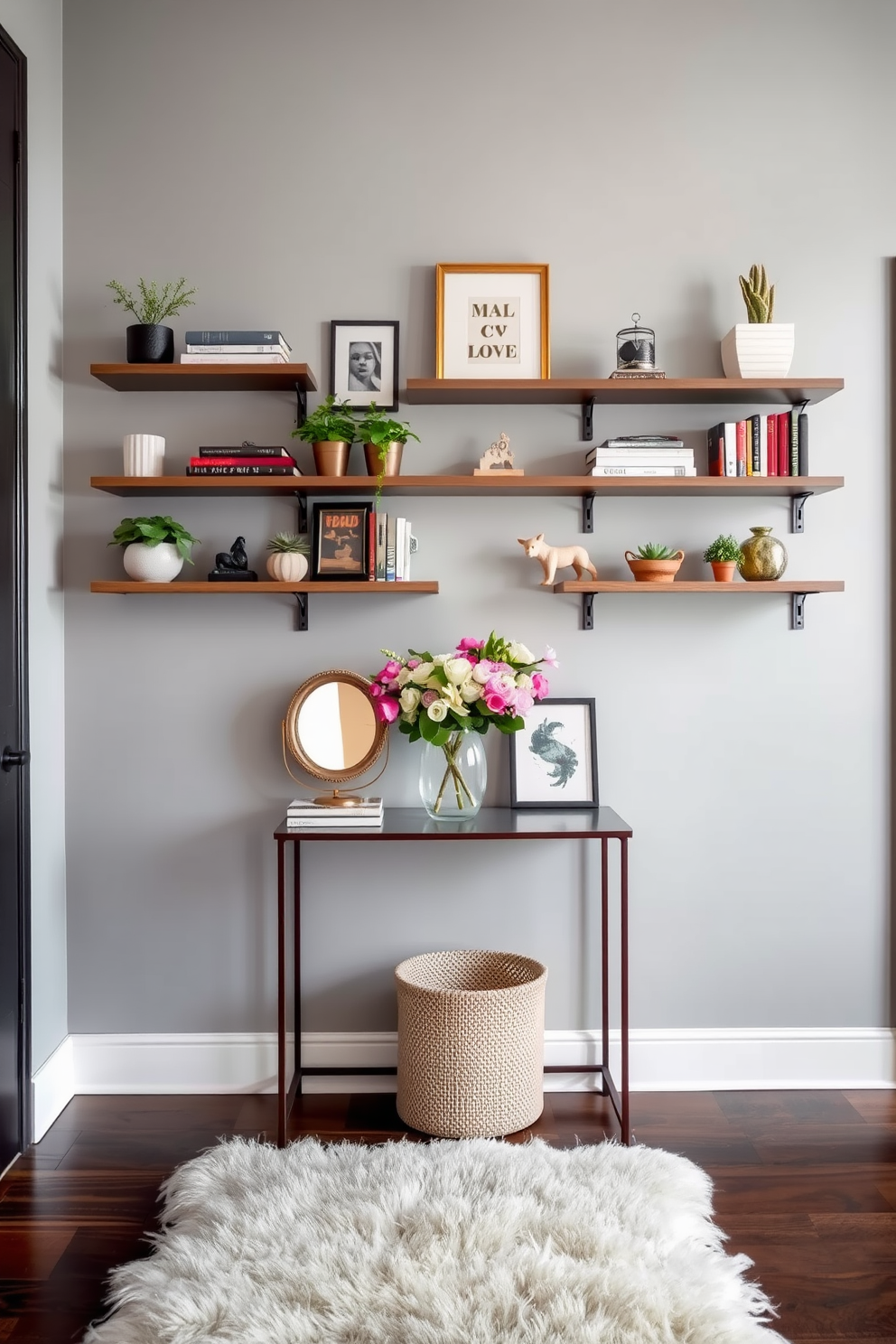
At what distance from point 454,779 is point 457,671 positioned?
1.01 feet

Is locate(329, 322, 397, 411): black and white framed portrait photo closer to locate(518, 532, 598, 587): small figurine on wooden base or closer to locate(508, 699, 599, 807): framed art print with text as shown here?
locate(518, 532, 598, 587): small figurine on wooden base

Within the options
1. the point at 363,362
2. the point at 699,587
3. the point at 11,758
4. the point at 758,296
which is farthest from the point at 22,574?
the point at 758,296

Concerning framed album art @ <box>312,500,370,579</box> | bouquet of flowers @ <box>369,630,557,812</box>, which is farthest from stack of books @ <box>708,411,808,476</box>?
framed album art @ <box>312,500,370,579</box>

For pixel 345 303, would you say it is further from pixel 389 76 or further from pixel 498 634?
pixel 498 634

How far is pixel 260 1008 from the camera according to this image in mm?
2852

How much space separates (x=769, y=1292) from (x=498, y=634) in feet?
5.27

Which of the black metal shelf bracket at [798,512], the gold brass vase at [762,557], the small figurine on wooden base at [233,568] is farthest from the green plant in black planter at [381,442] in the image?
the black metal shelf bracket at [798,512]

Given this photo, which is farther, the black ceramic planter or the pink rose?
the black ceramic planter

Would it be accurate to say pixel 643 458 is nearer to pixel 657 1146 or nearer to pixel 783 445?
pixel 783 445

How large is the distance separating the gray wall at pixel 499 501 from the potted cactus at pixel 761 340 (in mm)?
123

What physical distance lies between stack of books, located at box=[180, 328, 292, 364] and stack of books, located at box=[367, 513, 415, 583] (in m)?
0.48

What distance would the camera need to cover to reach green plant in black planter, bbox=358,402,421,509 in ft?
8.63

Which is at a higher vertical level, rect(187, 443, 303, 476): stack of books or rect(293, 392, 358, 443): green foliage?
rect(293, 392, 358, 443): green foliage

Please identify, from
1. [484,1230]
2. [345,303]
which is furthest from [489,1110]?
[345,303]
